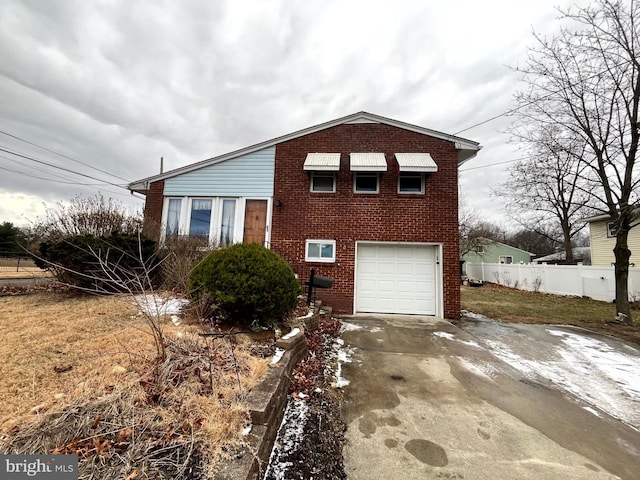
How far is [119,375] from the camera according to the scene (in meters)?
2.41

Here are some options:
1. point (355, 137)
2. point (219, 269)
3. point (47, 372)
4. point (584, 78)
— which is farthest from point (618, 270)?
point (47, 372)

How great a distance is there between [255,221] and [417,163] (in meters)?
5.21

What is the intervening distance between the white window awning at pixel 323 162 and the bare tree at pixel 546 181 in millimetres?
6819

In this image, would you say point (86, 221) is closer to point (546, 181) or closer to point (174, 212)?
point (174, 212)

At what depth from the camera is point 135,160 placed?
16078mm

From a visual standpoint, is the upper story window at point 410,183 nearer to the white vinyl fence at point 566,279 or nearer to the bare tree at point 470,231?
the white vinyl fence at point 566,279

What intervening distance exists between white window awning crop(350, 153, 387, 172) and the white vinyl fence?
12920 mm

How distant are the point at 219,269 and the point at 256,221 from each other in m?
4.61

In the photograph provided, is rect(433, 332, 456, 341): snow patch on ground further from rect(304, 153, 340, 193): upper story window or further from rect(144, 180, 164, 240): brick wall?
rect(144, 180, 164, 240): brick wall

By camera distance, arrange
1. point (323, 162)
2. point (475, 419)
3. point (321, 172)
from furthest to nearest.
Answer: point (321, 172) → point (323, 162) → point (475, 419)

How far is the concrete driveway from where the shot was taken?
2260 millimetres

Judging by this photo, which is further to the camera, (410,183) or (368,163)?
(410,183)

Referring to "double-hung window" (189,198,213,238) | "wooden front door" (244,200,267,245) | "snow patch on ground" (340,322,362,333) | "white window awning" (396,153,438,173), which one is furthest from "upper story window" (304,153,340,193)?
"snow patch on ground" (340,322,362,333)

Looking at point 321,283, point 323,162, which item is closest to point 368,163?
point 323,162
